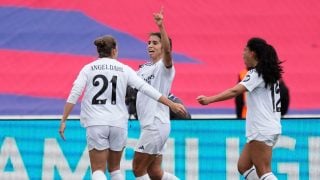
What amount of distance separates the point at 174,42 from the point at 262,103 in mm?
7358

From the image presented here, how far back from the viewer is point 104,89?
9.06 metres

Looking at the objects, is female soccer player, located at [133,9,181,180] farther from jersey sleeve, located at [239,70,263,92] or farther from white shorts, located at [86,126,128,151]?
jersey sleeve, located at [239,70,263,92]

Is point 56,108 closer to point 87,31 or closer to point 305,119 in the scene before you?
point 87,31

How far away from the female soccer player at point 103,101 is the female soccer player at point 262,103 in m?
0.96

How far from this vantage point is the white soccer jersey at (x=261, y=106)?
9.11 meters

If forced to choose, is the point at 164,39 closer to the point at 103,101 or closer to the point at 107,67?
the point at 107,67

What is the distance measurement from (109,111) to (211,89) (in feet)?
22.2

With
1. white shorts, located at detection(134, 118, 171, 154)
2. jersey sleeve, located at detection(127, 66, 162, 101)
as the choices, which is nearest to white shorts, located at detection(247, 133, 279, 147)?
white shorts, located at detection(134, 118, 171, 154)

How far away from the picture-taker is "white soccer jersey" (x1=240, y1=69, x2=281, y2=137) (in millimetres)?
9109

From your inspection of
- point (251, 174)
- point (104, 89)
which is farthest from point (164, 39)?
point (251, 174)

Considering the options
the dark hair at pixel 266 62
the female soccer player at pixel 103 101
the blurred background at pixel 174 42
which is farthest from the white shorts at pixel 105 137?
the blurred background at pixel 174 42

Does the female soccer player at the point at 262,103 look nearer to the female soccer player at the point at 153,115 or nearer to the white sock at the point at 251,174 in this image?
the white sock at the point at 251,174

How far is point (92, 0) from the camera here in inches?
669

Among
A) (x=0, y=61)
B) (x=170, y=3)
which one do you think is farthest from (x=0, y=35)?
(x=170, y=3)
